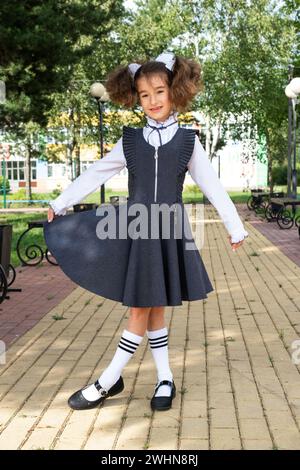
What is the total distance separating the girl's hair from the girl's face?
0.03 metres

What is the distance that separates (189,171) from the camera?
409 centimetres

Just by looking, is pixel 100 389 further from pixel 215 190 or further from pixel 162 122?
pixel 162 122

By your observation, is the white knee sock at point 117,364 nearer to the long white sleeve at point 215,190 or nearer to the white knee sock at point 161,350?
the white knee sock at point 161,350

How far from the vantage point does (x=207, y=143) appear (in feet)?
112

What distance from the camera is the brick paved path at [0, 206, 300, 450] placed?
3607 mm

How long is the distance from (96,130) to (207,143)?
5954 mm

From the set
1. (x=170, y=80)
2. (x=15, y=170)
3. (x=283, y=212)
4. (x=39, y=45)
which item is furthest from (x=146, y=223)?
(x=15, y=170)

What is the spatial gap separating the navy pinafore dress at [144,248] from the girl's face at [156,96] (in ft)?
0.50

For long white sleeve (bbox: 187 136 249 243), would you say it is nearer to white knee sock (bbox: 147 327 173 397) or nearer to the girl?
the girl

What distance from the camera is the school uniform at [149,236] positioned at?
12.8 ft

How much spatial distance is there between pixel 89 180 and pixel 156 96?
1.99 feet

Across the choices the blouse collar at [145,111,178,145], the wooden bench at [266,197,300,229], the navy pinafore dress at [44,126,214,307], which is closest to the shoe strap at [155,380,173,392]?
the navy pinafore dress at [44,126,214,307]
